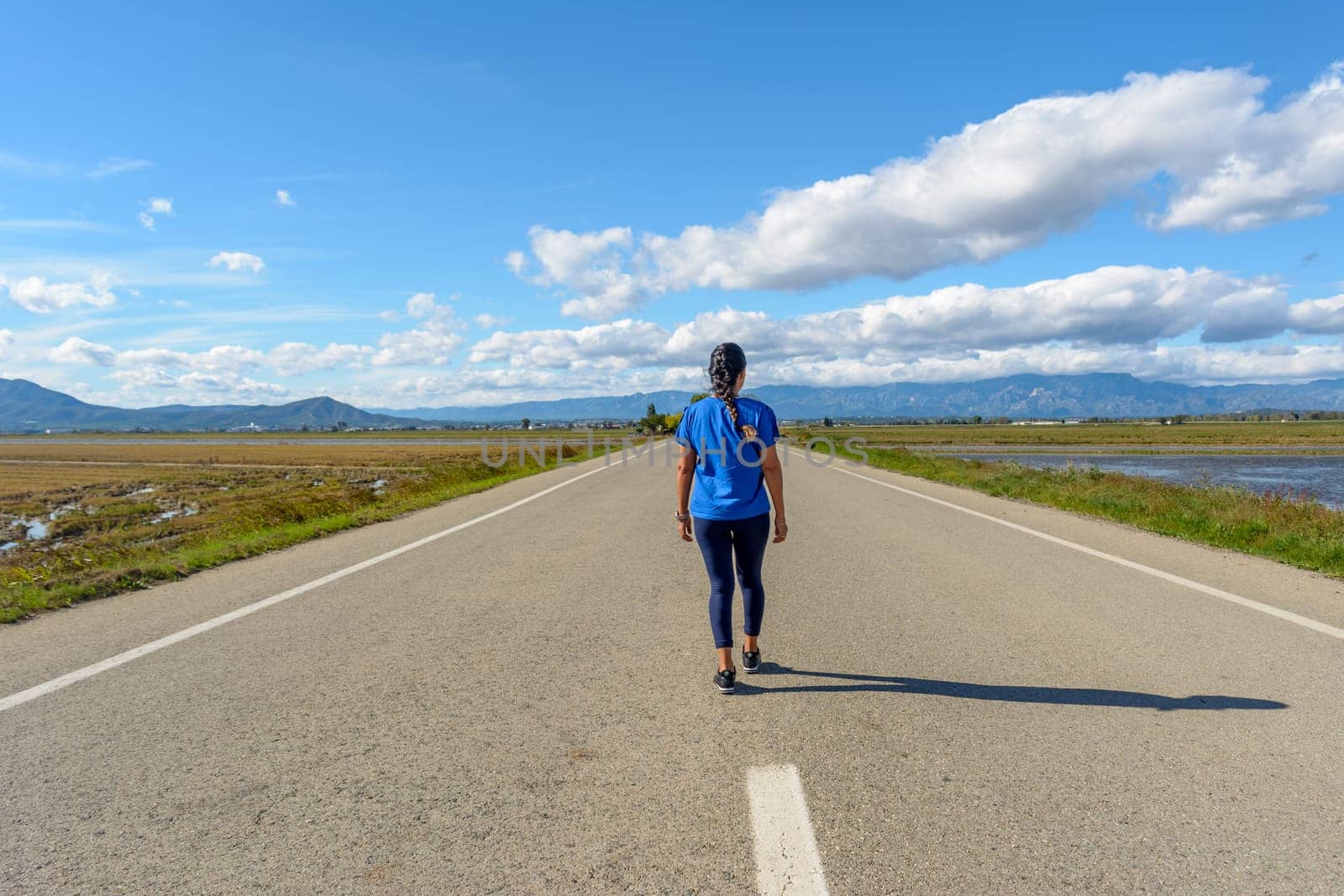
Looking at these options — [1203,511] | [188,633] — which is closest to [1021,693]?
[188,633]

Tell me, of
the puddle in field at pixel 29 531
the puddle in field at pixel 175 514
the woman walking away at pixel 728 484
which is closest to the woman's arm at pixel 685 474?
the woman walking away at pixel 728 484

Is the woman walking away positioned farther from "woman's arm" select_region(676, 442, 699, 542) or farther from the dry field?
the dry field

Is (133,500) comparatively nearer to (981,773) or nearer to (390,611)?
(390,611)

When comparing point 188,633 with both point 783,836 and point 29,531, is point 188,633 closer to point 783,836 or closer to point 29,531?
point 783,836

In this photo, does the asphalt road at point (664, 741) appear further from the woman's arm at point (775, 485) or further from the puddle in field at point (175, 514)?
the puddle in field at point (175, 514)

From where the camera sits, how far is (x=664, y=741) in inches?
149

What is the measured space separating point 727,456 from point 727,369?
52 cm

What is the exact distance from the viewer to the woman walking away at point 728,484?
4570 millimetres

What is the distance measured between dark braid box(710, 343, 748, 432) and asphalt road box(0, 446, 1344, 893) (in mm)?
1687

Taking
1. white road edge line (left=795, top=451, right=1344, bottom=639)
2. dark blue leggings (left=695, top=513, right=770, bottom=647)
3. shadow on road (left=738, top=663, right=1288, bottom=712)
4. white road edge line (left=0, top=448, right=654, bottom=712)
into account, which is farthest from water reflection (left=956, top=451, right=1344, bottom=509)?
dark blue leggings (left=695, top=513, right=770, bottom=647)

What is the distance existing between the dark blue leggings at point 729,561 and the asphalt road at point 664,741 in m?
0.38

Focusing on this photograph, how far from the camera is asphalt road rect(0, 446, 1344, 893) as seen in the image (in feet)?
9.01

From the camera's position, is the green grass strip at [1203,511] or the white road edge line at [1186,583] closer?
the white road edge line at [1186,583]

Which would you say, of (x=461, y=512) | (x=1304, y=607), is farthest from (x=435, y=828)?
(x=461, y=512)
